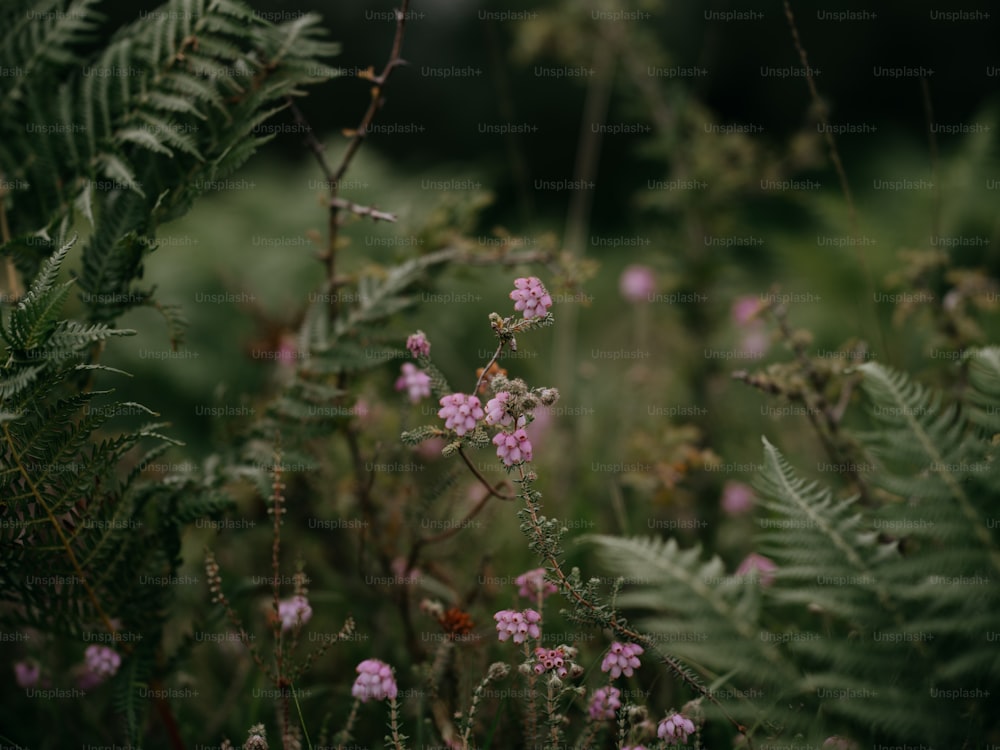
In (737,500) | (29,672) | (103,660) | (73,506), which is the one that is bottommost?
(737,500)

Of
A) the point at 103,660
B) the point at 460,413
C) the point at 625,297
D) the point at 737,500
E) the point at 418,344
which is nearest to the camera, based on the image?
the point at 460,413

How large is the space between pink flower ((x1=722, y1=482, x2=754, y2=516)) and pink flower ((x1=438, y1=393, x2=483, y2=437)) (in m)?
1.23

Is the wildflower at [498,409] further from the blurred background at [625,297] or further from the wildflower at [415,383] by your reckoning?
the blurred background at [625,297]

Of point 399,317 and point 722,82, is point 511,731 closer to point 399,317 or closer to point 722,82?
point 399,317

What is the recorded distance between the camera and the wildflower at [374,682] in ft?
3.85

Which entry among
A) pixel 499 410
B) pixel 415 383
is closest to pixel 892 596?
pixel 499 410

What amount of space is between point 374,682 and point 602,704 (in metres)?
0.37

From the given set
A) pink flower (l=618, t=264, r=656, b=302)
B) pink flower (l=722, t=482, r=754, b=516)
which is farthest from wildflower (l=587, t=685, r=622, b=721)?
pink flower (l=618, t=264, r=656, b=302)

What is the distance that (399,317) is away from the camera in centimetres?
186

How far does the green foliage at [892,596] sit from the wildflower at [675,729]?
0.22 feet

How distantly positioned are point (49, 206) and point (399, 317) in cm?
78

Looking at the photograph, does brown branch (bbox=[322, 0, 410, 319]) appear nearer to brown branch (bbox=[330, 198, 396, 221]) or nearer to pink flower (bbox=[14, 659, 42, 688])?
brown branch (bbox=[330, 198, 396, 221])

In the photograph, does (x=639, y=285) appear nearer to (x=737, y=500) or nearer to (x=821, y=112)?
(x=737, y=500)

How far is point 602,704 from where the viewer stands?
1.18m
